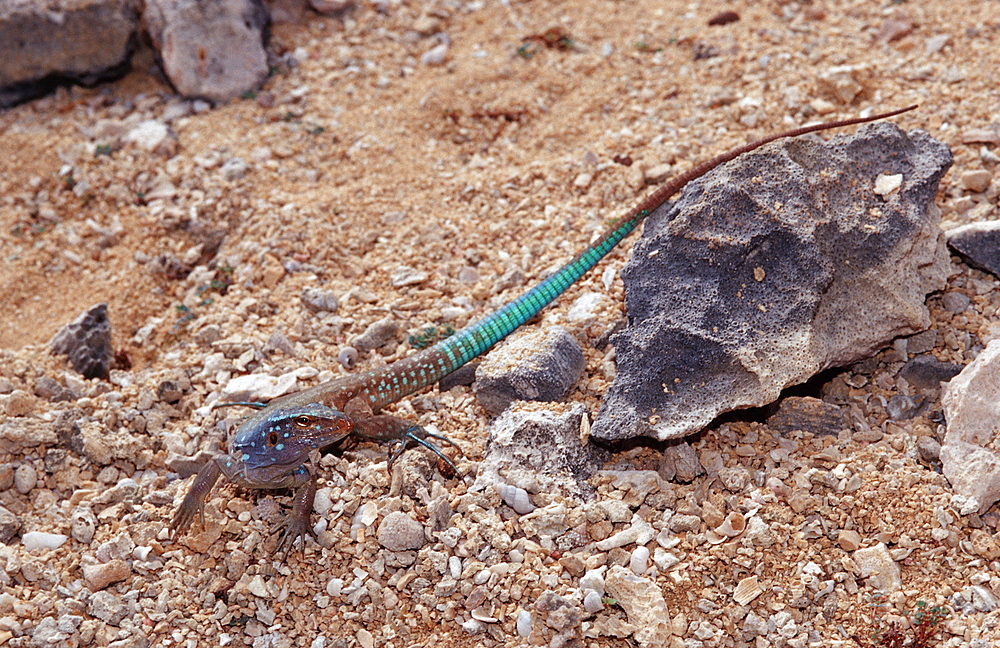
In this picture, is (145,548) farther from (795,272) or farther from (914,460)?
(914,460)

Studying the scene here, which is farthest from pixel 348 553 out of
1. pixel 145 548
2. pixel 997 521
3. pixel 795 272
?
pixel 997 521

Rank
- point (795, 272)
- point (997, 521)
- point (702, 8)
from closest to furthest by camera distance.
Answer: point (997, 521) → point (795, 272) → point (702, 8)

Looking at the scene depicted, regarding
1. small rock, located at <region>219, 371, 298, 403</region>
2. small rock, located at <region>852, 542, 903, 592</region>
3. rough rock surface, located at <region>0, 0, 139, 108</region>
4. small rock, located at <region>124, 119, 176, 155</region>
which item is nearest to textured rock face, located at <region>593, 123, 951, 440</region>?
small rock, located at <region>852, 542, 903, 592</region>

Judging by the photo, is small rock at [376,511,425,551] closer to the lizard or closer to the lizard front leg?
the lizard

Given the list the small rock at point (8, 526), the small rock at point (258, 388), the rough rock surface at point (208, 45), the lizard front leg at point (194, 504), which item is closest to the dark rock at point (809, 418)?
the small rock at point (258, 388)

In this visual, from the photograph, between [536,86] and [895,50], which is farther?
[536,86]

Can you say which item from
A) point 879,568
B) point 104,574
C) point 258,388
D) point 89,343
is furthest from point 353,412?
point 879,568
